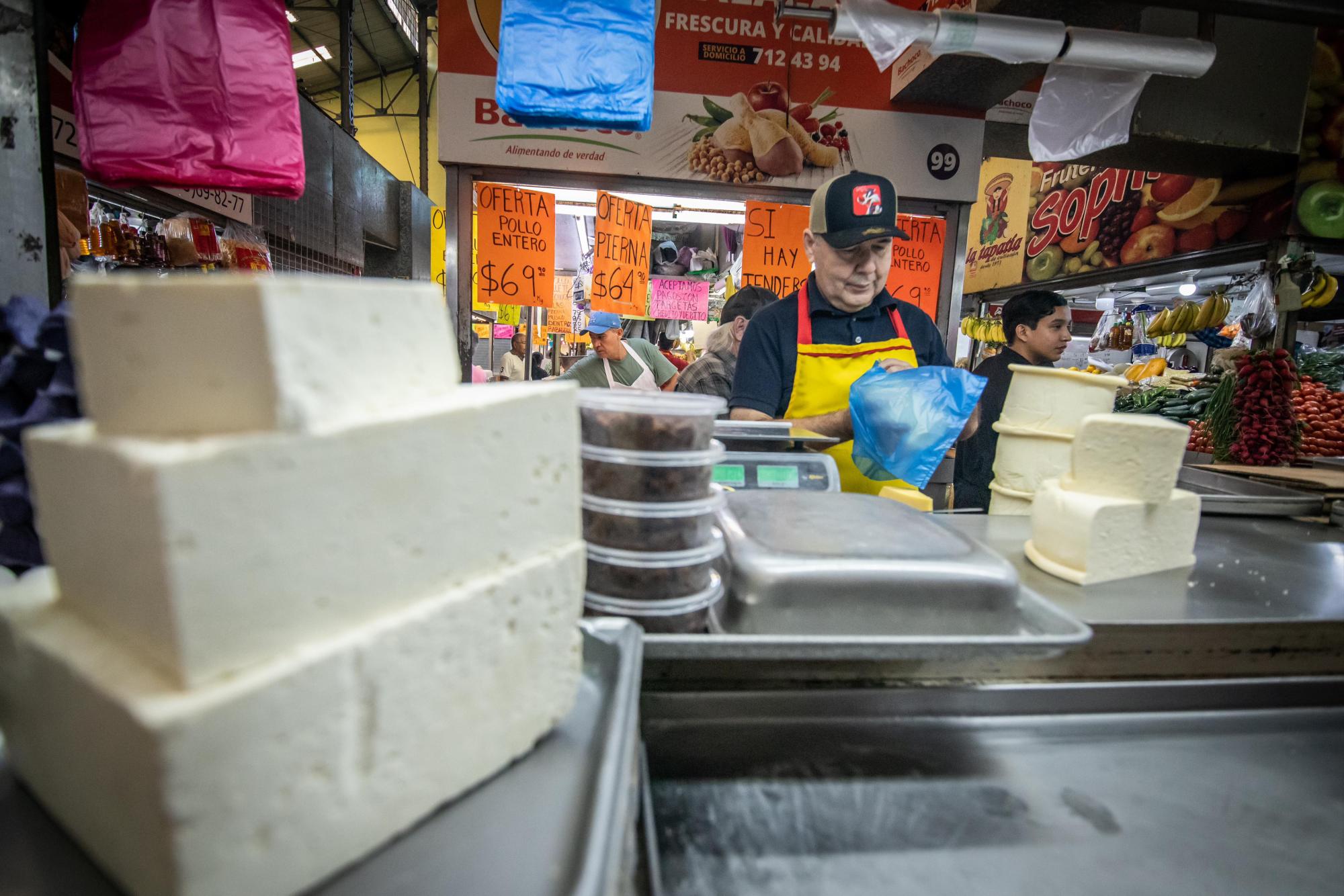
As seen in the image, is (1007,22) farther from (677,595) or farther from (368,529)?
(368,529)

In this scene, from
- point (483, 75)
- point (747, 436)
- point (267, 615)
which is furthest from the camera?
point (483, 75)

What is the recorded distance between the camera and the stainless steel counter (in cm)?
122

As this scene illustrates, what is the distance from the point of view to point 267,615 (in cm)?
51

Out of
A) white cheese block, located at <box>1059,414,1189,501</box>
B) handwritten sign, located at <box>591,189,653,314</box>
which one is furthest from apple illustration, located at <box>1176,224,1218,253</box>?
white cheese block, located at <box>1059,414,1189,501</box>

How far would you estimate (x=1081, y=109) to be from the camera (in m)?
2.63

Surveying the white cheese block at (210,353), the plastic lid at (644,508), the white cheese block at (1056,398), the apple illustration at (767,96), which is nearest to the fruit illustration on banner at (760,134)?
the apple illustration at (767,96)

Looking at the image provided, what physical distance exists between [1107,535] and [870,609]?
690mm

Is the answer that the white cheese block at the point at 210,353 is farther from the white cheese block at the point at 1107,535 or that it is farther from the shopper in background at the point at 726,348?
the shopper in background at the point at 726,348

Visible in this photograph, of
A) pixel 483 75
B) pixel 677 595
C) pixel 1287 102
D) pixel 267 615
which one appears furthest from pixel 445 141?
pixel 1287 102

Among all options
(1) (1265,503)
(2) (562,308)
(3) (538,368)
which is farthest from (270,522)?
(3) (538,368)

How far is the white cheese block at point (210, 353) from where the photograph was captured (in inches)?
19.8

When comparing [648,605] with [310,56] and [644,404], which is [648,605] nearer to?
[644,404]

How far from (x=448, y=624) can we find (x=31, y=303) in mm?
828

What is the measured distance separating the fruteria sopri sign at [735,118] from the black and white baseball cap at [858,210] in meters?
1.53
